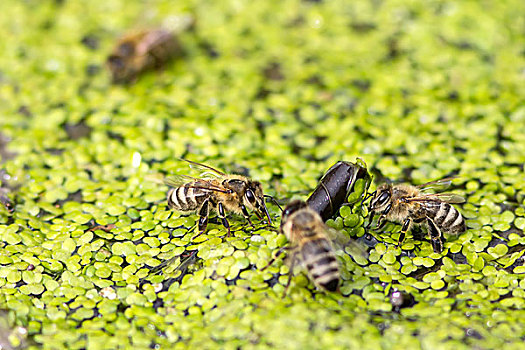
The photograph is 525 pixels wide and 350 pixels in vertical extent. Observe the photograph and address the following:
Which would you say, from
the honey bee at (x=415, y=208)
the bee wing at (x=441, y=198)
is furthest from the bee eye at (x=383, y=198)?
the bee wing at (x=441, y=198)

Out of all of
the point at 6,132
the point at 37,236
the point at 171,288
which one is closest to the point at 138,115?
the point at 6,132

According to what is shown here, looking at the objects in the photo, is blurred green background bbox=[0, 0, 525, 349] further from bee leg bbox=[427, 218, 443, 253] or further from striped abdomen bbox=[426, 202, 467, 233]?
striped abdomen bbox=[426, 202, 467, 233]

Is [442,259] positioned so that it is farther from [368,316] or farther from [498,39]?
[498,39]

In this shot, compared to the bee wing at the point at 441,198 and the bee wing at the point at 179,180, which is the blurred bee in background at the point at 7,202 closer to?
the bee wing at the point at 179,180

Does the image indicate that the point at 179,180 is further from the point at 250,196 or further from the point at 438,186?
the point at 438,186

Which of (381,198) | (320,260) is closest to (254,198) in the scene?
(320,260)

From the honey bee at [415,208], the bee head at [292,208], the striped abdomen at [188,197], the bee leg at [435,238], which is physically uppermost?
the bee head at [292,208]

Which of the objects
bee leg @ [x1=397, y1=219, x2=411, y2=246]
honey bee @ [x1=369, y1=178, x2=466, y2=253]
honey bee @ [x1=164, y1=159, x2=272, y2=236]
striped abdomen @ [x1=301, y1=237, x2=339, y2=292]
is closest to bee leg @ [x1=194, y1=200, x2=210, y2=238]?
honey bee @ [x1=164, y1=159, x2=272, y2=236]
